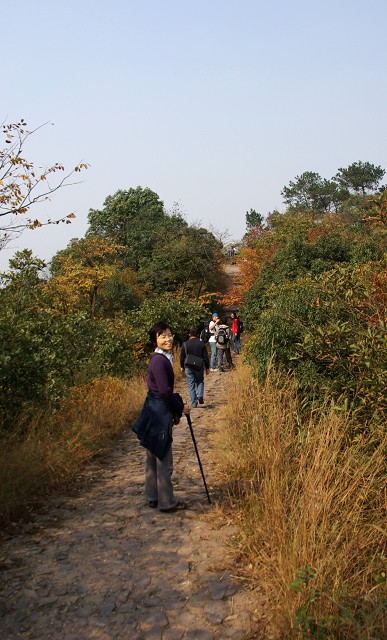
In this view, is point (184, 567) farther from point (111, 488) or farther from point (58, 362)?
point (58, 362)

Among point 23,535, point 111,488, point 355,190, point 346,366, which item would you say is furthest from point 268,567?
point 355,190

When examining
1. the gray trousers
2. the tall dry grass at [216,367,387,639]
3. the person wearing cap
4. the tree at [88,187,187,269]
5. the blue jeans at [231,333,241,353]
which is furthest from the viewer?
the tree at [88,187,187,269]

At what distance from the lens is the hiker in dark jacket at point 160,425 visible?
221 inches

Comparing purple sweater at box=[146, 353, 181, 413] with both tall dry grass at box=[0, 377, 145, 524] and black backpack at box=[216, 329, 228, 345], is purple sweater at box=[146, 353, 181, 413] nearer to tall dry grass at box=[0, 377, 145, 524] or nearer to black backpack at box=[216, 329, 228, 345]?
tall dry grass at box=[0, 377, 145, 524]

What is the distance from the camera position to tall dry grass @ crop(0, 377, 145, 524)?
5711 millimetres

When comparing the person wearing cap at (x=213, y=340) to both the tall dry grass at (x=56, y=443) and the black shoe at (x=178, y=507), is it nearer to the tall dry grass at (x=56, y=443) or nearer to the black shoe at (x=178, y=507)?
the tall dry grass at (x=56, y=443)

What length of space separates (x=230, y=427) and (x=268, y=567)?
393 centimetres

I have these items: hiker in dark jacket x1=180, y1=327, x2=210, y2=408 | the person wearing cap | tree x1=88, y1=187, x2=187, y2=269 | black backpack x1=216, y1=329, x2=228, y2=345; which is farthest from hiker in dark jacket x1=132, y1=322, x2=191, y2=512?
tree x1=88, y1=187, x2=187, y2=269

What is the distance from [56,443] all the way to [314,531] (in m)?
3.80

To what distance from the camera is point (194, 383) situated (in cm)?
1120

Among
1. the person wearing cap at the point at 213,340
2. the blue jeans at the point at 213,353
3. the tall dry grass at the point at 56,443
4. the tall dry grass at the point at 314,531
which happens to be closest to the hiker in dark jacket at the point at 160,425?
the tall dry grass at the point at 314,531

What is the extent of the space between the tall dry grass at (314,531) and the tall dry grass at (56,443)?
192cm

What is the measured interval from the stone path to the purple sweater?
1047mm

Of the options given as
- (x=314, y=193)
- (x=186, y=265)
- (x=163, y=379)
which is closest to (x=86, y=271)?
(x=186, y=265)
